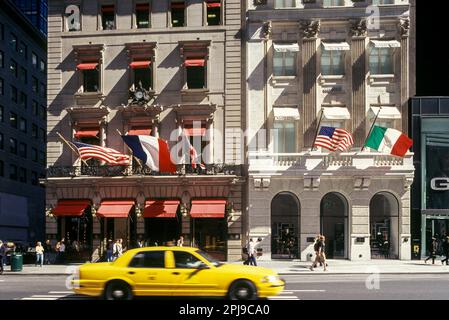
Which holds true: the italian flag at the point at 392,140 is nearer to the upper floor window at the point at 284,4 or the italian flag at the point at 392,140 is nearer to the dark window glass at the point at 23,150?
the upper floor window at the point at 284,4

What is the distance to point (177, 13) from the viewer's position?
32.0 metres

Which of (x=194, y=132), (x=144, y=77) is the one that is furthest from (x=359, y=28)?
(x=144, y=77)

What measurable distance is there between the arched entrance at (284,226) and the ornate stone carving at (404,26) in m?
12.6

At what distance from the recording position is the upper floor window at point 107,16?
32375 mm

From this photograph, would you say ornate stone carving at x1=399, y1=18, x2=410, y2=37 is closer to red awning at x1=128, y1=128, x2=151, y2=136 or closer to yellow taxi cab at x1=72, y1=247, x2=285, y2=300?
red awning at x1=128, y1=128, x2=151, y2=136

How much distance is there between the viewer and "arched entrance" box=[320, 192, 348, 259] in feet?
99.8

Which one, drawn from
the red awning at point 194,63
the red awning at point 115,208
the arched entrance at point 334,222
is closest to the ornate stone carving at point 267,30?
the red awning at point 194,63

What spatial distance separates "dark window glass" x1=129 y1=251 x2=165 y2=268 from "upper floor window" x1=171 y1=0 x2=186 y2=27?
71.6 ft

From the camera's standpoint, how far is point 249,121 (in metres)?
30.7

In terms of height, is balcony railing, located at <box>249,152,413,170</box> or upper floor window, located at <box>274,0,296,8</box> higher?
upper floor window, located at <box>274,0,296,8</box>

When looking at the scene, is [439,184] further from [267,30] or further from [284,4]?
[284,4]

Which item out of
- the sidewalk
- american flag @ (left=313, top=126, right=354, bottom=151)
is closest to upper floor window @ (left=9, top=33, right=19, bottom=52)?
the sidewalk

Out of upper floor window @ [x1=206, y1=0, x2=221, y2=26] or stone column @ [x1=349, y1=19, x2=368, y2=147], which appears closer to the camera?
stone column @ [x1=349, y1=19, x2=368, y2=147]
